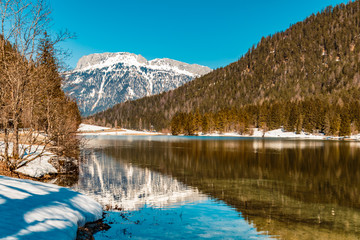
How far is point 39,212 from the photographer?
8.85 metres

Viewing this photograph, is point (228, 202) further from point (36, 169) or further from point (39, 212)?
point (36, 169)

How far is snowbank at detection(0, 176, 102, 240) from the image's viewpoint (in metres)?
7.33

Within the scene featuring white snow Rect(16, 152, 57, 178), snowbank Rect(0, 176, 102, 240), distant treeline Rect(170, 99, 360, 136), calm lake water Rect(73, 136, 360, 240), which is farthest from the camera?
distant treeline Rect(170, 99, 360, 136)

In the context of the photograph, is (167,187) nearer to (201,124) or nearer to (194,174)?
(194,174)

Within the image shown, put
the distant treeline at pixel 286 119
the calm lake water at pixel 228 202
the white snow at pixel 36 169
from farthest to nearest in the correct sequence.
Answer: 1. the distant treeline at pixel 286 119
2. the white snow at pixel 36 169
3. the calm lake water at pixel 228 202

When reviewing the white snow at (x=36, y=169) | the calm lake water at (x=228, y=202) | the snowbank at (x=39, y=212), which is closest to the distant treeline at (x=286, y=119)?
the calm lake water at (x=228, y=202)

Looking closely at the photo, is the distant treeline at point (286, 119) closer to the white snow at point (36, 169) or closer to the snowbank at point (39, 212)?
the white snow at point (36, 169)

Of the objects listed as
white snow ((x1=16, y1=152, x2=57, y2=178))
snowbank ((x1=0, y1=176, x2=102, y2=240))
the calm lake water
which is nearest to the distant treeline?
the calm lake water

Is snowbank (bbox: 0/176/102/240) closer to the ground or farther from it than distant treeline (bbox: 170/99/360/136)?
closer to the ground

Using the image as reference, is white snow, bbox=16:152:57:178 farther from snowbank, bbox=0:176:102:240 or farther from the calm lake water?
snowbank, bbox=0:176:102:240

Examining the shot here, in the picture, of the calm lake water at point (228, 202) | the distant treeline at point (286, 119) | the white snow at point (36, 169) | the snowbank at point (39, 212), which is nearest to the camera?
the snowbank at point (39, 212)

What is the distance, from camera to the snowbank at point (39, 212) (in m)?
7.33

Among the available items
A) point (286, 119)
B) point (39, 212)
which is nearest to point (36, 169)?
point (39, 212)

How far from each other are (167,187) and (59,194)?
38.2ft
